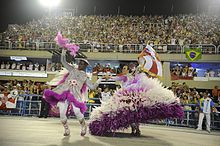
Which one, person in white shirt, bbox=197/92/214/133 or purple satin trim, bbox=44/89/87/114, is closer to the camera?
purple satin trim, bbox=44/89/87/114

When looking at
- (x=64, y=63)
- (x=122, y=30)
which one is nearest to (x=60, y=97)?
(x=64, y=63)

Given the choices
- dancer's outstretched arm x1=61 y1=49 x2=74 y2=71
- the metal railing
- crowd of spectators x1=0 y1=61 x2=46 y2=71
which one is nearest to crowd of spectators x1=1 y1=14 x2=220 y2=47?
the metal railing

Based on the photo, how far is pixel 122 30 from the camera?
2162cm

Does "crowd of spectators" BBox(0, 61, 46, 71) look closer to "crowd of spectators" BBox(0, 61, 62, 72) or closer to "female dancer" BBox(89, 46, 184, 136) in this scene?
"crowd of spectators" BBox(0, 61, 62, 72)

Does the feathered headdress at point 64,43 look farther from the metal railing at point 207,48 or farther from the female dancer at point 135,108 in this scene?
the metal railing at point 207,48

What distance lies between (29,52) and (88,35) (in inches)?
165

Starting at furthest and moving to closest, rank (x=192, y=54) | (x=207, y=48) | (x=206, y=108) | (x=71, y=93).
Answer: (x=207, y=48)
(x=192, y=54)
(x=206, y=108)
(x=71, y=93)

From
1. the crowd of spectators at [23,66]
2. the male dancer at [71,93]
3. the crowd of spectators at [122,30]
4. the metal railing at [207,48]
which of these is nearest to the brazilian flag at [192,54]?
the metal railing at [207,48]

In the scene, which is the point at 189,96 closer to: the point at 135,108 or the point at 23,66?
the point at 135,108

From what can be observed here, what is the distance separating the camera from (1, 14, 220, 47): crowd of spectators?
19.1 meters

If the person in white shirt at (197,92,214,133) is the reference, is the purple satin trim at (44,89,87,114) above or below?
above

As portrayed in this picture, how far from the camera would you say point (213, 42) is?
1728 centimetres

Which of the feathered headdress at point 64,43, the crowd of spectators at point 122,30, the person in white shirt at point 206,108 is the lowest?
the person in white shirt at point 206,108

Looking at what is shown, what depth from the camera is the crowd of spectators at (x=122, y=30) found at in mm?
19100
